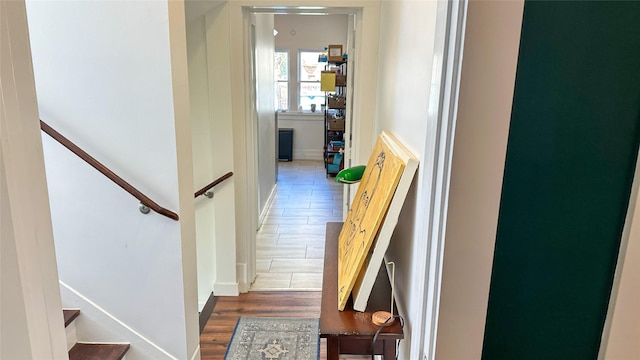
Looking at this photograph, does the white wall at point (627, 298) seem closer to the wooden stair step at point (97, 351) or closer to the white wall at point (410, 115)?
the white wall at point (410, 115)

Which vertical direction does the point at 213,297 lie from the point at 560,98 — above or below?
below

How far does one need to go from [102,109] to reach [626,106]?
186 cm

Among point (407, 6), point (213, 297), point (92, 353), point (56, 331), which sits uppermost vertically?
point (407, 6)

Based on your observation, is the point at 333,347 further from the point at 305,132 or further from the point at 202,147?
the point at 305,132

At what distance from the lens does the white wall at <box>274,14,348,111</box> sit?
767 cm

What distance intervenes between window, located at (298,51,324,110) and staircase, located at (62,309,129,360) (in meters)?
6.47

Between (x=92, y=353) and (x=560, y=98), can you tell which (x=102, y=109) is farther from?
(x=560, y=98)

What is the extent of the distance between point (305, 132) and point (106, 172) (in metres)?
6.51

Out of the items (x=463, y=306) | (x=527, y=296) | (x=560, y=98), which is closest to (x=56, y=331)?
(x=463, y=306)

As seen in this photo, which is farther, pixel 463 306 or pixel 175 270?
pixel 175 270

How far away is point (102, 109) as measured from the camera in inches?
74.0

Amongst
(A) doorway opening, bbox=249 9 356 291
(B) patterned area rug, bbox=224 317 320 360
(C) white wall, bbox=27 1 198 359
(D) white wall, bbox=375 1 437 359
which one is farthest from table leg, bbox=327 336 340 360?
(A) doorway opening, bbox=249 9 356 291

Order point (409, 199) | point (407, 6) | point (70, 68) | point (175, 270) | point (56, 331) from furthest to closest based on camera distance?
point (175, 270) < point (70, 68) < point (407, 6) < point (409, 199) < point (56, 331)

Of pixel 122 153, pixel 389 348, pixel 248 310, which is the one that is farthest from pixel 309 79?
pixel 389 348
